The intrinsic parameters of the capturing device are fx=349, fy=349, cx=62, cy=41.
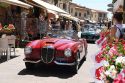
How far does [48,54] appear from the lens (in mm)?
10086

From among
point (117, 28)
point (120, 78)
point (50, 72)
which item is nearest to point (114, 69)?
point (120, 78)

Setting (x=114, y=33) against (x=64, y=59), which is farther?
(x=64, y=59)

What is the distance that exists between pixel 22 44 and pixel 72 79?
9.84 metres

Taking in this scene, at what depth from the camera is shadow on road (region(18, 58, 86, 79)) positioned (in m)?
10.2


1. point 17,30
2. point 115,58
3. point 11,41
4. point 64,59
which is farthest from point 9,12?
point 115,58

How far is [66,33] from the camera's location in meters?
12.3

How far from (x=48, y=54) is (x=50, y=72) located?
2.55ft

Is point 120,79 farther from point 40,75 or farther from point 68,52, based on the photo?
point 40,75

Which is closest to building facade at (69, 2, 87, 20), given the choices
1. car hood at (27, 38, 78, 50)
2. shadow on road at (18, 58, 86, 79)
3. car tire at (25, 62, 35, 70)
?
shadow on road at (18, 58, 86, 79)

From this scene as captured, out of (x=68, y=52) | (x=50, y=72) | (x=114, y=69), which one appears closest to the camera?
(x=114, y=69)

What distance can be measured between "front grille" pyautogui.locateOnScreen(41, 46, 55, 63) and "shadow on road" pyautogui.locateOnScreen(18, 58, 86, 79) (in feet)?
Answer: 1.43

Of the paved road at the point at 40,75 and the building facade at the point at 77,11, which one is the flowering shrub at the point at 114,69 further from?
the building facade at the point at 77,11

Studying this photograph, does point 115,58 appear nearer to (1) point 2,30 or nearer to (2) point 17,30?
(1) point 2,30

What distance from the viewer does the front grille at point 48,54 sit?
33.0ft
